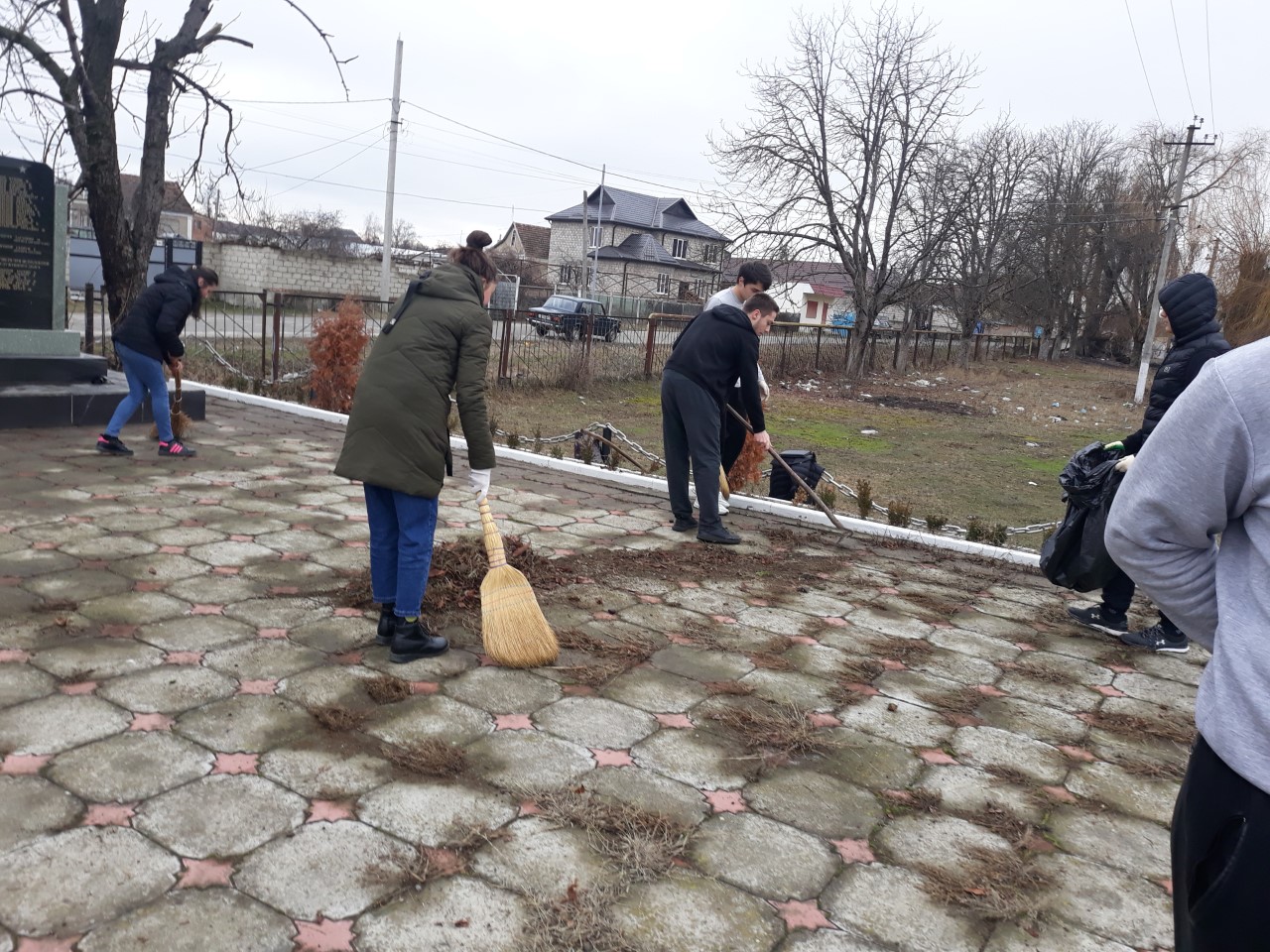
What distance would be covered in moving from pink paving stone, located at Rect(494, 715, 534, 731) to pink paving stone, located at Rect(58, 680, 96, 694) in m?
1.38

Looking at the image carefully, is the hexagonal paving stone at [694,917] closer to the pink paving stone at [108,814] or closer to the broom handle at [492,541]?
the pink paving stone at [108,814]

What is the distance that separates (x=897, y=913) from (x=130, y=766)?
7.12 feet

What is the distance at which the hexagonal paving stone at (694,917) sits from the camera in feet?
7.57

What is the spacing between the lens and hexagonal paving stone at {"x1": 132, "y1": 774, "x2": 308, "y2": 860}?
2.55 m

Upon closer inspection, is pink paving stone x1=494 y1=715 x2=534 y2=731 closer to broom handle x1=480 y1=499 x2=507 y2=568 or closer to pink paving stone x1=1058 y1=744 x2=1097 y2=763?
broom handle x1=480 y1=499 x2=507 y2=568

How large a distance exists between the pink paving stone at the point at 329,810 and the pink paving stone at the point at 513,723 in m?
0.67

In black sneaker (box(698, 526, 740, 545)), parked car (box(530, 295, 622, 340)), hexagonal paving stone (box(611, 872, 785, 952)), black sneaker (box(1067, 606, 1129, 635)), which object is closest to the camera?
hexagonal paving stone (box(611, 872, 785, 952))

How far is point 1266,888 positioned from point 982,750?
7.42 ft

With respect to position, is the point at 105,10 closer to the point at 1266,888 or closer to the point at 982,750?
the point at 982,750

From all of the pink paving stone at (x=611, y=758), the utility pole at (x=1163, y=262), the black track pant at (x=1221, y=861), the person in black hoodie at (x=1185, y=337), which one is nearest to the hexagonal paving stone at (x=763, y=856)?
the pink paving stone at (x=611, y=758)

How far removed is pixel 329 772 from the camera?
9.72ft

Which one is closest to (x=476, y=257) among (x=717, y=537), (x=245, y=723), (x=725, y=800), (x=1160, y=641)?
(x=245, y=723)

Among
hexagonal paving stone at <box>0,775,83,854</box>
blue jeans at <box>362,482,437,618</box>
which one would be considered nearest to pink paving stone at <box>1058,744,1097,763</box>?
blue jeans at <box>362,482,437,618</box>

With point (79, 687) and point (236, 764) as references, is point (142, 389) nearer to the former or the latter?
point (79, 687)
